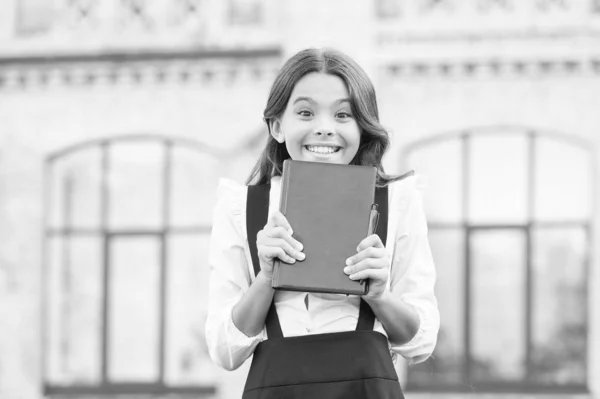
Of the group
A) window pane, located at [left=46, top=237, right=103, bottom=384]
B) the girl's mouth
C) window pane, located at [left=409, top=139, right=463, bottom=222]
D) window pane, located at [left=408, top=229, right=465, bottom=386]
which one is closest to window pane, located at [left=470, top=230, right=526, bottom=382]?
window pane, located at [left=408, top=229, right=465, bottom=386]

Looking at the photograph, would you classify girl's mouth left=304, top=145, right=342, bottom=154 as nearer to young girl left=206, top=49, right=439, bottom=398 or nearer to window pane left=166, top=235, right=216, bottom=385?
young girl left=206, top=49, right=439, bottom=398

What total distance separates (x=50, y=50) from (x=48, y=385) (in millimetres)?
3343

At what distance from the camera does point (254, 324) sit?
2.41 metres

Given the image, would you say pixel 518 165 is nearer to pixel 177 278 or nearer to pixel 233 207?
pixel 177 278

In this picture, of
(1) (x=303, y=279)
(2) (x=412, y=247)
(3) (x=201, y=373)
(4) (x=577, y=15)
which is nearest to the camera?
(1) (x=303, y=279)

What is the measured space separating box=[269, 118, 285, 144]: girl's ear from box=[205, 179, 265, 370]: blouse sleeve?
0.15 metres

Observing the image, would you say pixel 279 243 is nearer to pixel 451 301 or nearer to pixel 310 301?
pixel 310 301

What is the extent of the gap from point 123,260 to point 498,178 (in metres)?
3.77

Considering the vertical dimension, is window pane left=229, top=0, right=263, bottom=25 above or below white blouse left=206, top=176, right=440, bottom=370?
above

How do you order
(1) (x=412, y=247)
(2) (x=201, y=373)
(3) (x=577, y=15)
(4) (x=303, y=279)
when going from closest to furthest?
(4) (x=303, y=279), (1) (x=412, y=247), (3) (x=577, y=15), (2) (x=201, y=373)

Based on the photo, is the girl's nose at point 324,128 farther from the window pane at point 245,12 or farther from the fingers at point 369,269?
the window pane at point 245,12

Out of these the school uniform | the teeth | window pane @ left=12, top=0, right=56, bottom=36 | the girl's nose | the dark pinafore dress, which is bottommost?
the dark pinafore dress

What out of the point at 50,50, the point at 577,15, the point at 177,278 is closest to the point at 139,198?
the point at 177,278

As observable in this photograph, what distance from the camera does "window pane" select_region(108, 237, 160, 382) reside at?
36.3ft
